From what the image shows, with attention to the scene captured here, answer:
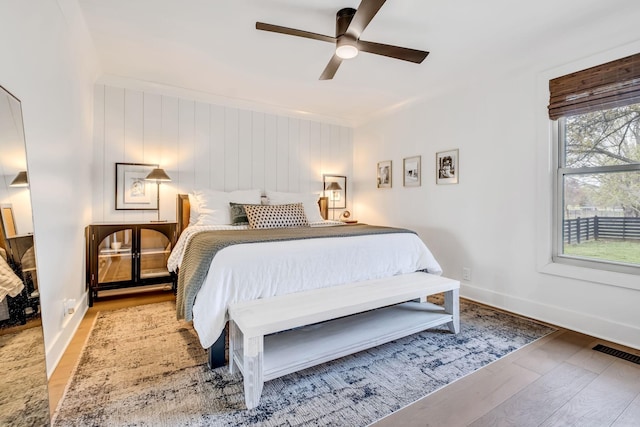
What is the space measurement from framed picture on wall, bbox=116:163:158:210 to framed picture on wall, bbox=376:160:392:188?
9.66 ft

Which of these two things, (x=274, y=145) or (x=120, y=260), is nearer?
(x=120, y=260)

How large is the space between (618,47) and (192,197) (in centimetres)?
405

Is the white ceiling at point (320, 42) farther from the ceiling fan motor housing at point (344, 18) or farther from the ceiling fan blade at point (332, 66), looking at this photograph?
the ceiling fan blade at point (332, 66)

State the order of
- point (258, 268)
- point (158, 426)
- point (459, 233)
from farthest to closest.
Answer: point (459, 233) → point (258, 268) → point (158, 426)

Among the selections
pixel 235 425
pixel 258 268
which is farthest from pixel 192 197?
pixel 235 425

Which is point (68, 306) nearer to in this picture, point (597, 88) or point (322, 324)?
point (322, 324)

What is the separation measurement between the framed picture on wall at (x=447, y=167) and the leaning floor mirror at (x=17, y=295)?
3505 mm

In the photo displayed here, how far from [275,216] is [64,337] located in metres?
1.89

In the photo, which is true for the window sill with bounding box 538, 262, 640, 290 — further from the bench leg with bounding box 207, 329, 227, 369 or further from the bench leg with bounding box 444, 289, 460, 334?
the bench leg with bounding box 207, 329, 227, 369

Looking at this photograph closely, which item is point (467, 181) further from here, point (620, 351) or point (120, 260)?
point (120, 260)

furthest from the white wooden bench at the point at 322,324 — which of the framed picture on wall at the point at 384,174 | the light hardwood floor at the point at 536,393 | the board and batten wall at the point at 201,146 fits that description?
the board and batten wall at the point at 201,146

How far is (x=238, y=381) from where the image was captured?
5.77 ft

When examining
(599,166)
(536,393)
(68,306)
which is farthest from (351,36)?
(68,306)

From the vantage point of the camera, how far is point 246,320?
5.25 feet
